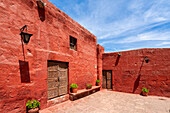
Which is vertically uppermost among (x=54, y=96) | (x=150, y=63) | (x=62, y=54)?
(x=62, y=54)

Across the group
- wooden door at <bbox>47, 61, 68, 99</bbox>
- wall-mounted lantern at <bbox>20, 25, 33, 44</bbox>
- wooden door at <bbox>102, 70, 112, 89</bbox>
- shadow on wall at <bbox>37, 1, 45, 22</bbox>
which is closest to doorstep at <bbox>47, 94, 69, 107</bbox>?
wooden door at <bbox>47, 61, 68, 99</bbox>

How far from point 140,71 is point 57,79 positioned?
6691mm

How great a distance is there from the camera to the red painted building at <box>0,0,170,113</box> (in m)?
3.32

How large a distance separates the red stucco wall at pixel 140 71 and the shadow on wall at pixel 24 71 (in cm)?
719

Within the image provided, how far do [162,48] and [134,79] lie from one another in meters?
3.22

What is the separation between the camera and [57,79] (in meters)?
5.16

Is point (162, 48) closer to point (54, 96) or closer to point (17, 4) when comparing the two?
point (54, 96)

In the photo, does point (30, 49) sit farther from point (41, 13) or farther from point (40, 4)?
point (40, 4)

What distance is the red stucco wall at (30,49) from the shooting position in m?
3.22

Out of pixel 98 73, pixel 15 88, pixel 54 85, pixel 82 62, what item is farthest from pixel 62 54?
pixel 98 73

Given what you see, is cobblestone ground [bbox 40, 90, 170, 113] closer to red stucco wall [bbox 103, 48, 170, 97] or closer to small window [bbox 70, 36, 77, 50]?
red stucco wall [bbox 103, 48, 170, 97]

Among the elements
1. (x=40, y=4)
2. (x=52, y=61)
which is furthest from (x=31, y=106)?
(x=40, y=4)

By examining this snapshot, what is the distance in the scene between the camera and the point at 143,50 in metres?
8.09

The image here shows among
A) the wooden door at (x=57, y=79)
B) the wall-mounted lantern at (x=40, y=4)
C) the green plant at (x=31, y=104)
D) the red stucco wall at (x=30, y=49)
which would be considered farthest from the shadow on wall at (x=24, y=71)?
the wall-mounted lantern at (x=40, y=4)
